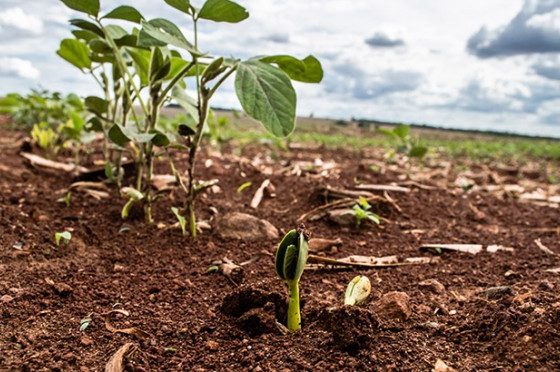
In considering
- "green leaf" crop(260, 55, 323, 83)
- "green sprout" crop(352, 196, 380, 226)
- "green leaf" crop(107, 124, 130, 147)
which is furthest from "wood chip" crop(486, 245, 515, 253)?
"green leaf" crop(107, 124, 130, 147)

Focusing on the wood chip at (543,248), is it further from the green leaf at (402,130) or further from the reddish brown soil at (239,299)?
the green leaf at (402,130)

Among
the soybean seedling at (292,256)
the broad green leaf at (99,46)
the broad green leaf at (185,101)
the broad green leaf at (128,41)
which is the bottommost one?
the soybean seedling at (292,256)

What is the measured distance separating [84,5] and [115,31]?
0.25m

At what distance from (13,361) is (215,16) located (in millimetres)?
1199

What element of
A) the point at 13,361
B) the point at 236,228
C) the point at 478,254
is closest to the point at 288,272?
the point at 13,361

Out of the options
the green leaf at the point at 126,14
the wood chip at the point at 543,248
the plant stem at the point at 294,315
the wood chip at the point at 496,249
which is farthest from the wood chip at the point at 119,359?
the wood chip at the point at 543,248

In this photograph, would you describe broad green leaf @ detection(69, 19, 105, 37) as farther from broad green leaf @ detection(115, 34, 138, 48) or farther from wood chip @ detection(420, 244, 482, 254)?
wood chip @ detection(420, 244, 482, 254)

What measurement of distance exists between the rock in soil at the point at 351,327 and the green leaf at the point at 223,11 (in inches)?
39.2

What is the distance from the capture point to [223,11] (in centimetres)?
187

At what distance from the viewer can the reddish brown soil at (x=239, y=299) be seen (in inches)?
55.4

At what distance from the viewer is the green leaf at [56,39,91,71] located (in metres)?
2.62

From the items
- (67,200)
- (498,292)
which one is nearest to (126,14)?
(67,200)

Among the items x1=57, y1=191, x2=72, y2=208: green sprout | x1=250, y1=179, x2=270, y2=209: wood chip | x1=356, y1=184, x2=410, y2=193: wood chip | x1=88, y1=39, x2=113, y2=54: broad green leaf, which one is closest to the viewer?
x1=88, y1=39, x2=113, y2=54: broad green leaf

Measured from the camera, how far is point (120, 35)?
2.36 m
